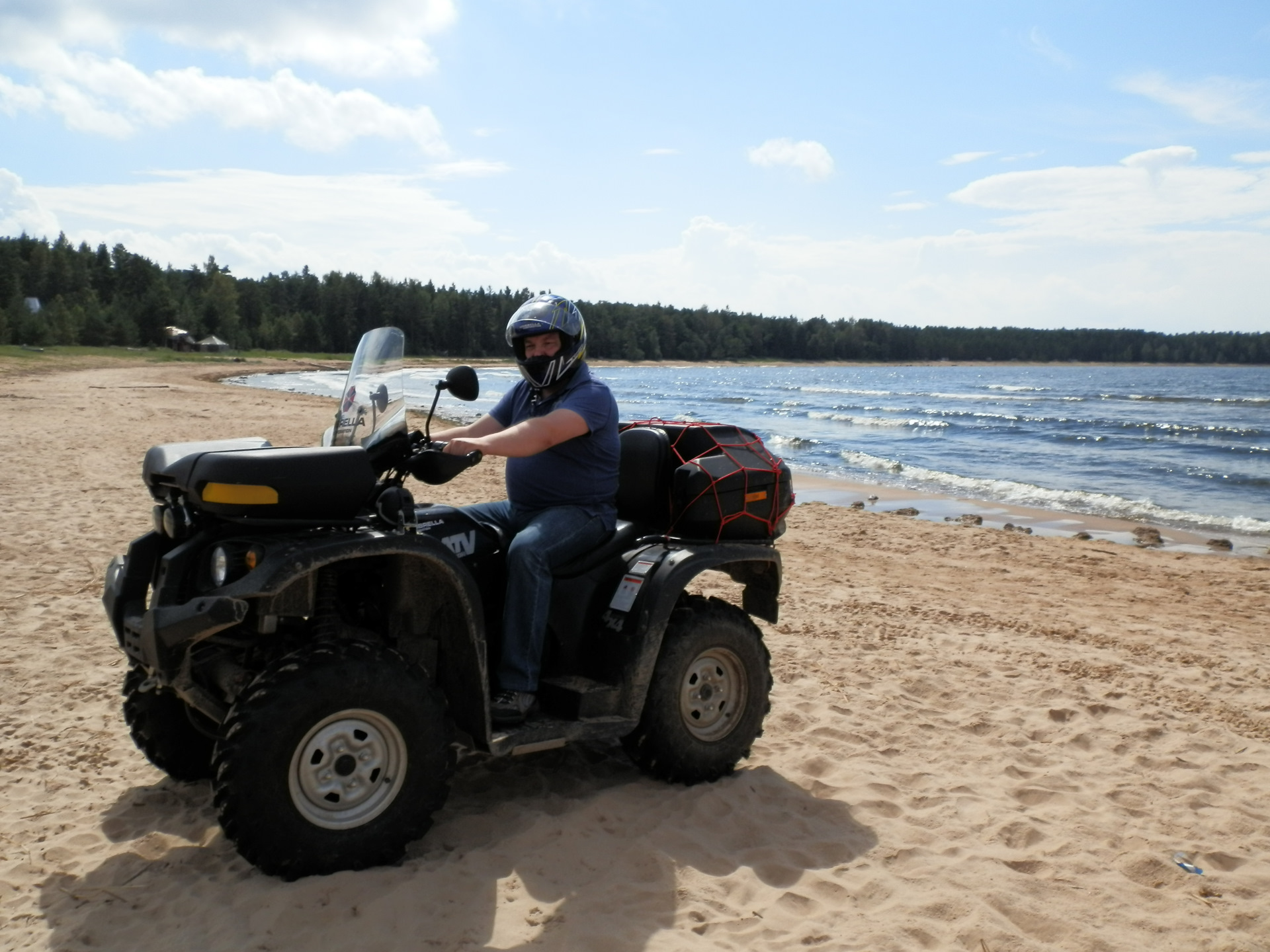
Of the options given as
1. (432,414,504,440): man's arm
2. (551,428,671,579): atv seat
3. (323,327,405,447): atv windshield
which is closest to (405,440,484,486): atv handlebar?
(323,327,405,447): atv windshield

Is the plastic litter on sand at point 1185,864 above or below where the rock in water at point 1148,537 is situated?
above

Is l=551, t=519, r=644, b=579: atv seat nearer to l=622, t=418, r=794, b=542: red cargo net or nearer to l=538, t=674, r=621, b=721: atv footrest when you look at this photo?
l=622, t=418, r=794, b=542: red cargo net

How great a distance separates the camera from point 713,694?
495cm

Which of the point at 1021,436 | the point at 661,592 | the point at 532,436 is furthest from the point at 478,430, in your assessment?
the point at 1021,436

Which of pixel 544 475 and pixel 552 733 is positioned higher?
pixel 544 475

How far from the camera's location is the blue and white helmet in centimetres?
450

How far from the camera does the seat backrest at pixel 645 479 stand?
498 centimetres

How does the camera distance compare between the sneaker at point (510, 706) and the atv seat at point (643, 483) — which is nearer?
the sneaker at point (510, 706)

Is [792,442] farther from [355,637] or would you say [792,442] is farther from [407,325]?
[407,325]

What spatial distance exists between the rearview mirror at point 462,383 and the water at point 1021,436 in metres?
0.10

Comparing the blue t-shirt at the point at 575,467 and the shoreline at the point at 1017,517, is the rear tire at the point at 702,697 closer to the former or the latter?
the blue t-shirt at the point at 575,467

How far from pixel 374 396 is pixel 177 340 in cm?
9035

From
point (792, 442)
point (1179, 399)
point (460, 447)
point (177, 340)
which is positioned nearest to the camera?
point (460, 447)

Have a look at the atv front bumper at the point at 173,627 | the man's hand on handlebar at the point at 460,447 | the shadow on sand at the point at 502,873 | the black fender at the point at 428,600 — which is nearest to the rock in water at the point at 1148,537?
the shadow on sand at the point at 502,873
